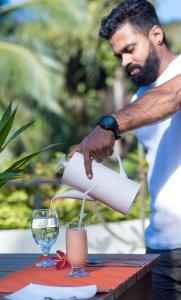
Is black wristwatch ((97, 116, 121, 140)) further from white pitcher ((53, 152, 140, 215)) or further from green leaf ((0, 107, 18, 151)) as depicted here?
green leaf ((0, 107, 18, 151))

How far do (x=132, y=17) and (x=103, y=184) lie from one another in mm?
817

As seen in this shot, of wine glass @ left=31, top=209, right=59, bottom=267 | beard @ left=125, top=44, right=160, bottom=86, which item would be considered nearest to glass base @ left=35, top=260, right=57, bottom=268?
wine glass @ left=31, top=209, right=59, bottom=267

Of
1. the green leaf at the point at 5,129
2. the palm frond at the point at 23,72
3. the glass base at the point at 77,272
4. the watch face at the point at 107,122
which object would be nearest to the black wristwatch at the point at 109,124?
the watch face at the point at 107,122

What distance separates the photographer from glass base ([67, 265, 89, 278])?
2.05 m

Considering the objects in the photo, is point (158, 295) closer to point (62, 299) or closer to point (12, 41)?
point (62, 299)

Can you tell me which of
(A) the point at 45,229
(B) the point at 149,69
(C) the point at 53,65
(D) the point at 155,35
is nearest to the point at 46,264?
(A) the point at 45,229

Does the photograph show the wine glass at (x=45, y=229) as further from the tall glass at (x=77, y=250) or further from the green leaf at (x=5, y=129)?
the green leaf at (x=5, y=129)

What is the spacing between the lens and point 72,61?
18.5 meters

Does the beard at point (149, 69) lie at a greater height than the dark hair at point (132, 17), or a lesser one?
lesser

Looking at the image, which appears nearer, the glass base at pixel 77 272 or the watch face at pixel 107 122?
the glass base at pixel 77 272

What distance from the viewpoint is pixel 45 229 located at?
88.1 inches

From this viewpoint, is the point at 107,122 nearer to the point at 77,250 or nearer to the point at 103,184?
the point at 103,184

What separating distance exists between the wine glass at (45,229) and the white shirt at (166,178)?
498mm

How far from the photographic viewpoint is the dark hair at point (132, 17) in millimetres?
2693
